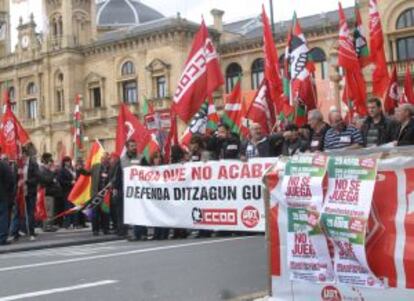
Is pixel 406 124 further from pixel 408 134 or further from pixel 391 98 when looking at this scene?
pixel 391 98

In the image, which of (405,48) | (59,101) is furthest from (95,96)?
(405,48)

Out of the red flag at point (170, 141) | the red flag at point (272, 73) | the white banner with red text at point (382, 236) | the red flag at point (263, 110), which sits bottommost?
the white banner with red text at point (382, 236)

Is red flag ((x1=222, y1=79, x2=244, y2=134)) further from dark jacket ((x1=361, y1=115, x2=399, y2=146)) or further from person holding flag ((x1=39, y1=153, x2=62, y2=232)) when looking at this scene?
dark jacket ((x1=361, y1=115, x2=399, y2=146))

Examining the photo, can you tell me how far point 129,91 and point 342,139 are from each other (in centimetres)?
4838

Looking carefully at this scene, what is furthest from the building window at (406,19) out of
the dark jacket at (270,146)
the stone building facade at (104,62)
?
the dark jacket at (270,146)

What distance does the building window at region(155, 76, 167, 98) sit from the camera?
54.1m

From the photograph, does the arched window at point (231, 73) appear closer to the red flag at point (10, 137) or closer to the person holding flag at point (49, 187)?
the person holding flag at point (49, 187)

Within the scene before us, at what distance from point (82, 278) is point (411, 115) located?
455 centimetres

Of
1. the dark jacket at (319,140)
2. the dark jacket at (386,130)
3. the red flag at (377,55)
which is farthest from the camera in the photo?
the red flag at (377,55)

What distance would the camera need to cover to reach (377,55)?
15.9 meters

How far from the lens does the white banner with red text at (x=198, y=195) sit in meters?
12.4

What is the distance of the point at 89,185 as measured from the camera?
17.5 meters

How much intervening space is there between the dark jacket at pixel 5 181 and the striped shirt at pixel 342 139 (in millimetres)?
6992

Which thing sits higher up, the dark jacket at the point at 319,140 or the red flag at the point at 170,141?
the red flag at the point at 170,141
